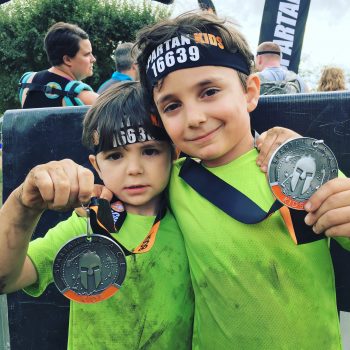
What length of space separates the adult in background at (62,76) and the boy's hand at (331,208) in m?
2.17

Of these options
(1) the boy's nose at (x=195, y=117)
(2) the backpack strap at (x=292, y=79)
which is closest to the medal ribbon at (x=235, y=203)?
(1) the boy's nose at (x=195, y=117)

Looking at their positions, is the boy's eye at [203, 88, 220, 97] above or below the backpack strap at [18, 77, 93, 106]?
above

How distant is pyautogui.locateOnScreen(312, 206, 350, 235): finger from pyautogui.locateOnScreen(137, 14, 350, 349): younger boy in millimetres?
178

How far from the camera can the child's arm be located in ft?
3.76

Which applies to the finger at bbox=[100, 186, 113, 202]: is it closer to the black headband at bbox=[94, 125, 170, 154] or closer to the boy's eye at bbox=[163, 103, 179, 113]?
the black headband at bbox=[94, 125, 170, 154]

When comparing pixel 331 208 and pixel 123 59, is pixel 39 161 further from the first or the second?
pixel 123 59

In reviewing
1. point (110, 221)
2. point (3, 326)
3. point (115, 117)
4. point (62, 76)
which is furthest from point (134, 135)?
point (62, 76)

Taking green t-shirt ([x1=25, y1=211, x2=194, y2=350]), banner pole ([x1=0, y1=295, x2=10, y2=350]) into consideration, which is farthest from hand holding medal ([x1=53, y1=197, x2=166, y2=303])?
banner pole ([x1=0, y1=295, x2=10, y2=350])

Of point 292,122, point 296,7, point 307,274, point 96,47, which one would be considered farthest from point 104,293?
point 96,47

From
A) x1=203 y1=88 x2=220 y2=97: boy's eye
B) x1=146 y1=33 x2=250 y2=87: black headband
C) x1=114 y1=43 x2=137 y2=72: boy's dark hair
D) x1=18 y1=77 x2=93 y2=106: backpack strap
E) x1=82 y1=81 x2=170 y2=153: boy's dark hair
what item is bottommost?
x1=114 y1=43 x2=137 y2=72: boy's dark hair

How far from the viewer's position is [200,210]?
58.9 inches

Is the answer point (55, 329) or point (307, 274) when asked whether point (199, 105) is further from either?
point (55, 329)

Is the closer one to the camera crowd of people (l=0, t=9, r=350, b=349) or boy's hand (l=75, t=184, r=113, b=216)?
crowd of people (l=0, t=9, r=350, b=349)

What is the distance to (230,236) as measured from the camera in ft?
4.71
